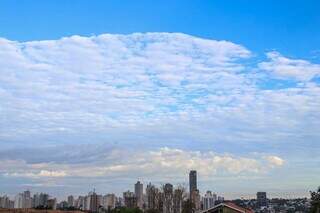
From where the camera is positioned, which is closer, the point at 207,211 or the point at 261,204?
the point at 207,211

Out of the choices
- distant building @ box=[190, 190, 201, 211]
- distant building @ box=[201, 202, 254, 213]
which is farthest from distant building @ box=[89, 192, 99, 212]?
distant building @ box=[201, 202, 254, 213]

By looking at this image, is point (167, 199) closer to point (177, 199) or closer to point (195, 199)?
point (177, 199)

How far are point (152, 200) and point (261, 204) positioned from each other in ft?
245

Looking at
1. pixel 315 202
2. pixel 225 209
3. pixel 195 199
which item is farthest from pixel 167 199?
pixel 315 202

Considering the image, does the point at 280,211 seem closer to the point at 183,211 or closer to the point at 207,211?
the point at 183,211

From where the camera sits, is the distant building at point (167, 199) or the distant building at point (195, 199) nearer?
the distant building at point (167, 199)

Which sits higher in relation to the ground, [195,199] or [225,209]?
[195,199]

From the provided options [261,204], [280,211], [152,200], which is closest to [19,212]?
[152,200]

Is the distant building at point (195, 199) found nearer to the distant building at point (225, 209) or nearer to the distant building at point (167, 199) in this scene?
the distant building at point (167, 199)

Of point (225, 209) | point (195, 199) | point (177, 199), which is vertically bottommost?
point (225, 209)

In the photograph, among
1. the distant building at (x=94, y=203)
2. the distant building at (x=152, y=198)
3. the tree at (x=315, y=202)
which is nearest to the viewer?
the tree at (x=315, y=202)

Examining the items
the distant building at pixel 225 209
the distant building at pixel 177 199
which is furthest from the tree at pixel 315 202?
the distant building at pixel 177 199

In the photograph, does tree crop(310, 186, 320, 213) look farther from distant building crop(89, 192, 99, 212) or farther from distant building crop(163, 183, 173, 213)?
distant building crop(89, 192, 99, 212)

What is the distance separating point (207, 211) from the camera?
69750mm
